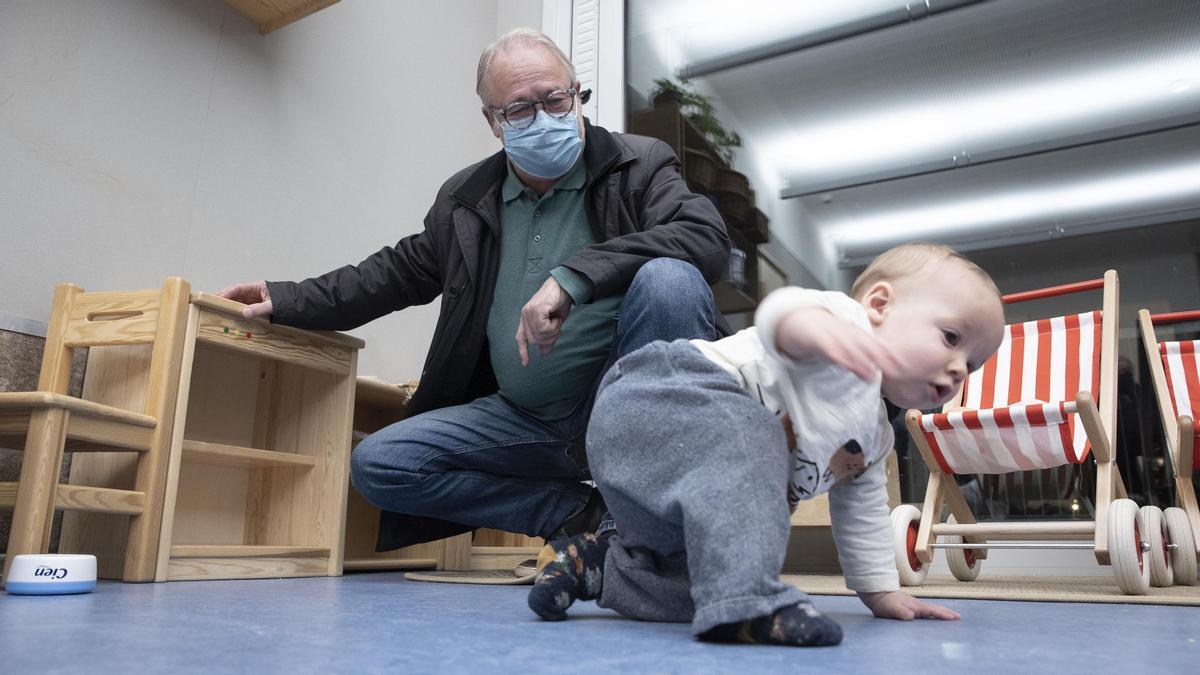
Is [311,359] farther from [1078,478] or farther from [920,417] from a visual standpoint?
[1078,478]

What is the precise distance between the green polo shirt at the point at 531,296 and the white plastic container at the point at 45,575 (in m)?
0.72

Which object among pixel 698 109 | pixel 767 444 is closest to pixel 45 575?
pixel 767 444

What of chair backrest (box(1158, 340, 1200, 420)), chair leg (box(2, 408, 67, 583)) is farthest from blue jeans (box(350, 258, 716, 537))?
chair backrest (box(1158, 340, 1200, 420))

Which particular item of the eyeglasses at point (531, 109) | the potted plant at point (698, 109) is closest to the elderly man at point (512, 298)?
the eyeglasses at point (531, 109)

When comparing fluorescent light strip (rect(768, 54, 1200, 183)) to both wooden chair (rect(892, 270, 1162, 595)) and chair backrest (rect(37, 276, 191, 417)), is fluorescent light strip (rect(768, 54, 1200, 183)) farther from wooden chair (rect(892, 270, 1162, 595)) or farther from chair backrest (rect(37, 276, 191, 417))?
chair backrest (rect(37, 276, 191, 417))

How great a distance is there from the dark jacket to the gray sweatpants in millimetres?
589

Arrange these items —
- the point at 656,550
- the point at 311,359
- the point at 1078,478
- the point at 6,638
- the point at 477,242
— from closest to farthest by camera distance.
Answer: the point at 6,638, the point at 656,550, the point at 477,242, the point at 311,359, the point at 1078,478

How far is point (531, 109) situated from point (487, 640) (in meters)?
1.06

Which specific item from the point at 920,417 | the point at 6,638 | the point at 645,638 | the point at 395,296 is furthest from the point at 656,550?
the point at 920,417

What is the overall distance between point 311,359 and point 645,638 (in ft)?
3.88

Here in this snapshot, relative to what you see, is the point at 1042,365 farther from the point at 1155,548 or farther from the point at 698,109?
the point at 698,109

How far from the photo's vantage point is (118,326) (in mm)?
1550

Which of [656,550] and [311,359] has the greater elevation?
[311,359]

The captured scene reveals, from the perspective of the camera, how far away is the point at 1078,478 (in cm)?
230
